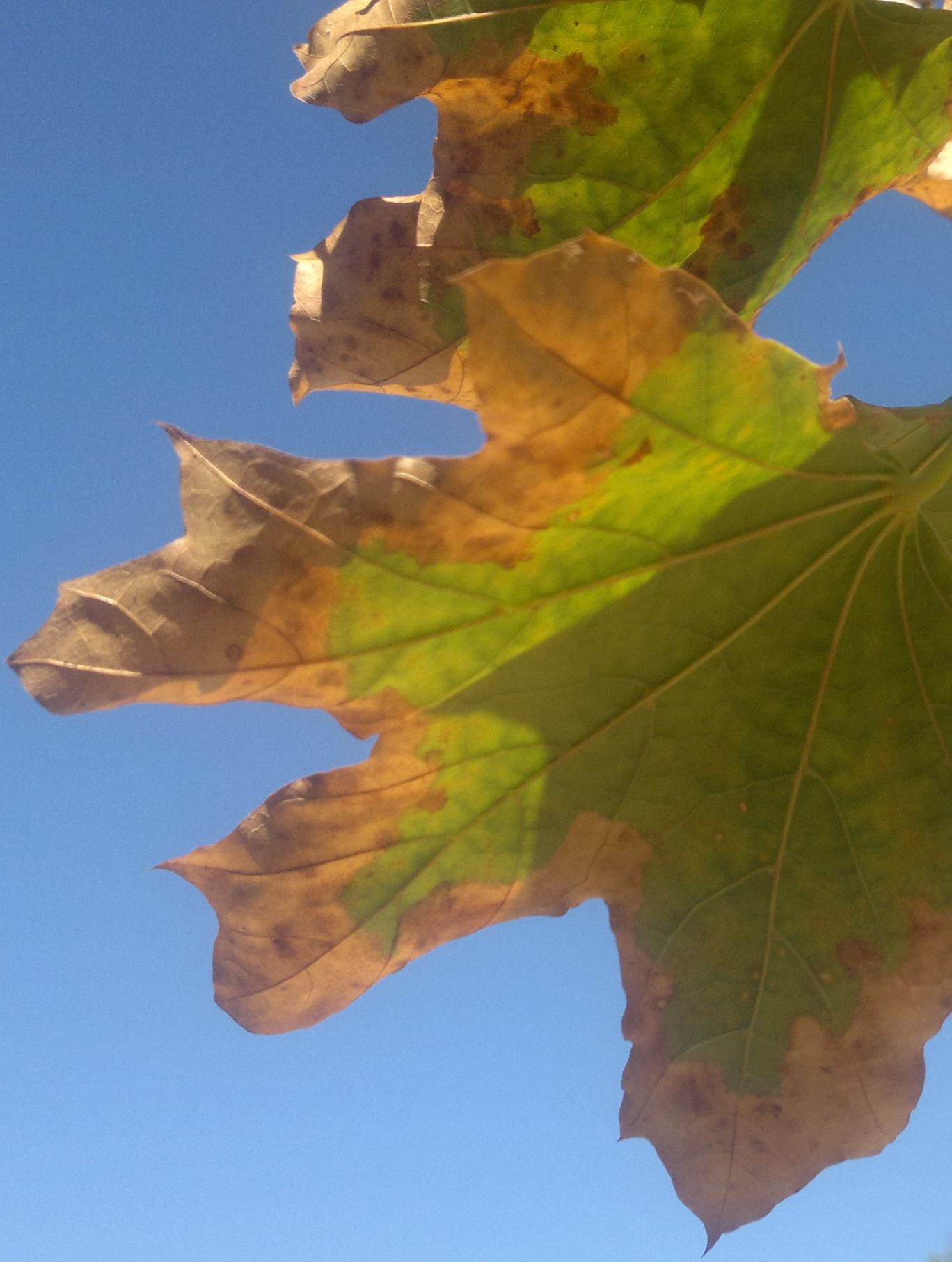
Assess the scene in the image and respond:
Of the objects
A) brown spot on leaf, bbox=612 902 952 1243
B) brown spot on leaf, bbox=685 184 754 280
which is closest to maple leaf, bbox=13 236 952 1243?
brown spot on leaf, bbox=612 902 952 1243

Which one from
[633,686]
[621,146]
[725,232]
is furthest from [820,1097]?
[621,146]

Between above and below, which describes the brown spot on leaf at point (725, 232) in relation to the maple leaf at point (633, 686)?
above

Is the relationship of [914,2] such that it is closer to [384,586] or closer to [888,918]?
[384,586]

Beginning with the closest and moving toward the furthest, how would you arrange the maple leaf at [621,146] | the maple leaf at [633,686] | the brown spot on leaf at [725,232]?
1. the maple leaf at [633,686]
2. the maple leaf at [621,146]
3. the brown spot on leaf at [725,232]

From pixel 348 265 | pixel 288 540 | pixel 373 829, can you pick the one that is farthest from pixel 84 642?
pixel 348 265

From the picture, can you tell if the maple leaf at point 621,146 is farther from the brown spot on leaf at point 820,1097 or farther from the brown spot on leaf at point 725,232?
the brown spot on leaf at point 820,1097

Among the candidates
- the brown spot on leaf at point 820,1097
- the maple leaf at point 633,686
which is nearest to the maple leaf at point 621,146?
the maple leaf at point 633,686
